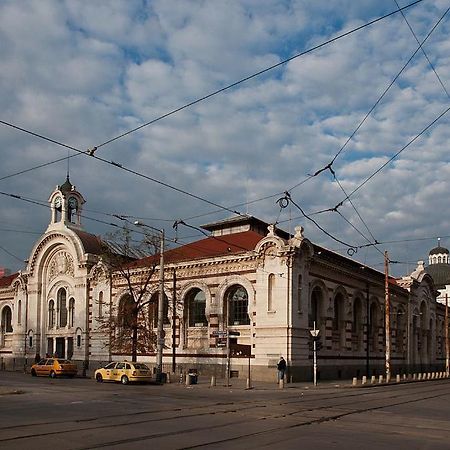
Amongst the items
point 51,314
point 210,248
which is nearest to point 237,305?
point 210,248

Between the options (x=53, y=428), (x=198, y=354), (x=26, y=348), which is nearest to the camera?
(x=53, y=428)

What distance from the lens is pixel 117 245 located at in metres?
46.8

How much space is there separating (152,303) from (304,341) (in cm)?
1236

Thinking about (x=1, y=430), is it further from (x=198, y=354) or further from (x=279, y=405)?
(x=198, y=354)

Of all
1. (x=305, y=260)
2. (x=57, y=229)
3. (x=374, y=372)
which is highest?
(x=57, y=229)

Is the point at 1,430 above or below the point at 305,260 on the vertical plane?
below

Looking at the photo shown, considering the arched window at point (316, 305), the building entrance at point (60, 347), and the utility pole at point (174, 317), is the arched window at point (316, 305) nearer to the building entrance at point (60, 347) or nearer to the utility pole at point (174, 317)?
the utility pole at point (174, 317)

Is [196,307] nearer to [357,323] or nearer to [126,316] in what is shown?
[126,316]

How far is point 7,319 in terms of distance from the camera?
66000 mm

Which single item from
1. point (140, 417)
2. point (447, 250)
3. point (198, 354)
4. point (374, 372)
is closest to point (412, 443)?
point (140, 417)

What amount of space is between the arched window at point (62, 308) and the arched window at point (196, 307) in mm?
15534

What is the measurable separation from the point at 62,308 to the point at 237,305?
20.9 meters

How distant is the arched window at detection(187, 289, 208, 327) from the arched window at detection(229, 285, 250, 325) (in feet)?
8.20

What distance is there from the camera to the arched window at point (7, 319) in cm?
6556
